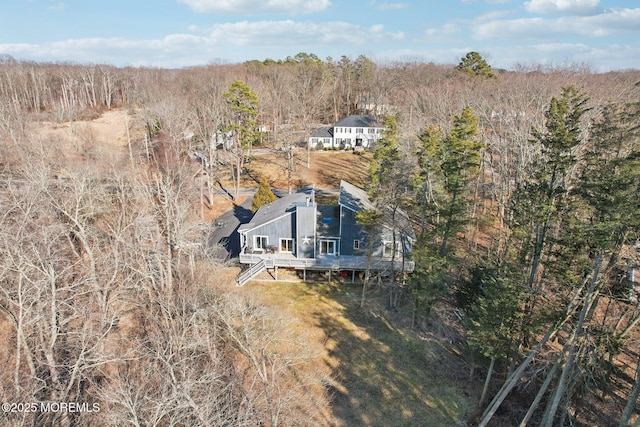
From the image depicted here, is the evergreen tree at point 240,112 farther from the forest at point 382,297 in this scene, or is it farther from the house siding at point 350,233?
the house siding at point 350,233

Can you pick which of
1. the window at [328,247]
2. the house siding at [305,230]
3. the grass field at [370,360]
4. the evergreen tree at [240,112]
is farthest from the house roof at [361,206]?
the evergreen tree at [240,112]

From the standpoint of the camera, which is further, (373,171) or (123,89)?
(123,89)

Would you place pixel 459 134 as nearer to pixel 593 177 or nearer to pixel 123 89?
pixel 593 177

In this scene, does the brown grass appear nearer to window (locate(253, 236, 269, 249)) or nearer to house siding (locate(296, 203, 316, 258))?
window (locate(253, 236, 269, 249))

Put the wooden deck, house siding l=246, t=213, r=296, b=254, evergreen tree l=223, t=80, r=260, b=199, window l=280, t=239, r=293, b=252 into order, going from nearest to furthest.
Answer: the wooden deck
house siding l=246, t=213, r=296, b=254
window l=280, t=239, r=293, b=252
evergreen tree l=223, t=80, r=260, b=199

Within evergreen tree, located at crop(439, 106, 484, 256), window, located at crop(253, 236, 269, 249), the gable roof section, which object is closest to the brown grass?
the gable roof section

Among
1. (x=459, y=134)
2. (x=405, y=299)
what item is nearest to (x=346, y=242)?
(x=405, y=299)
